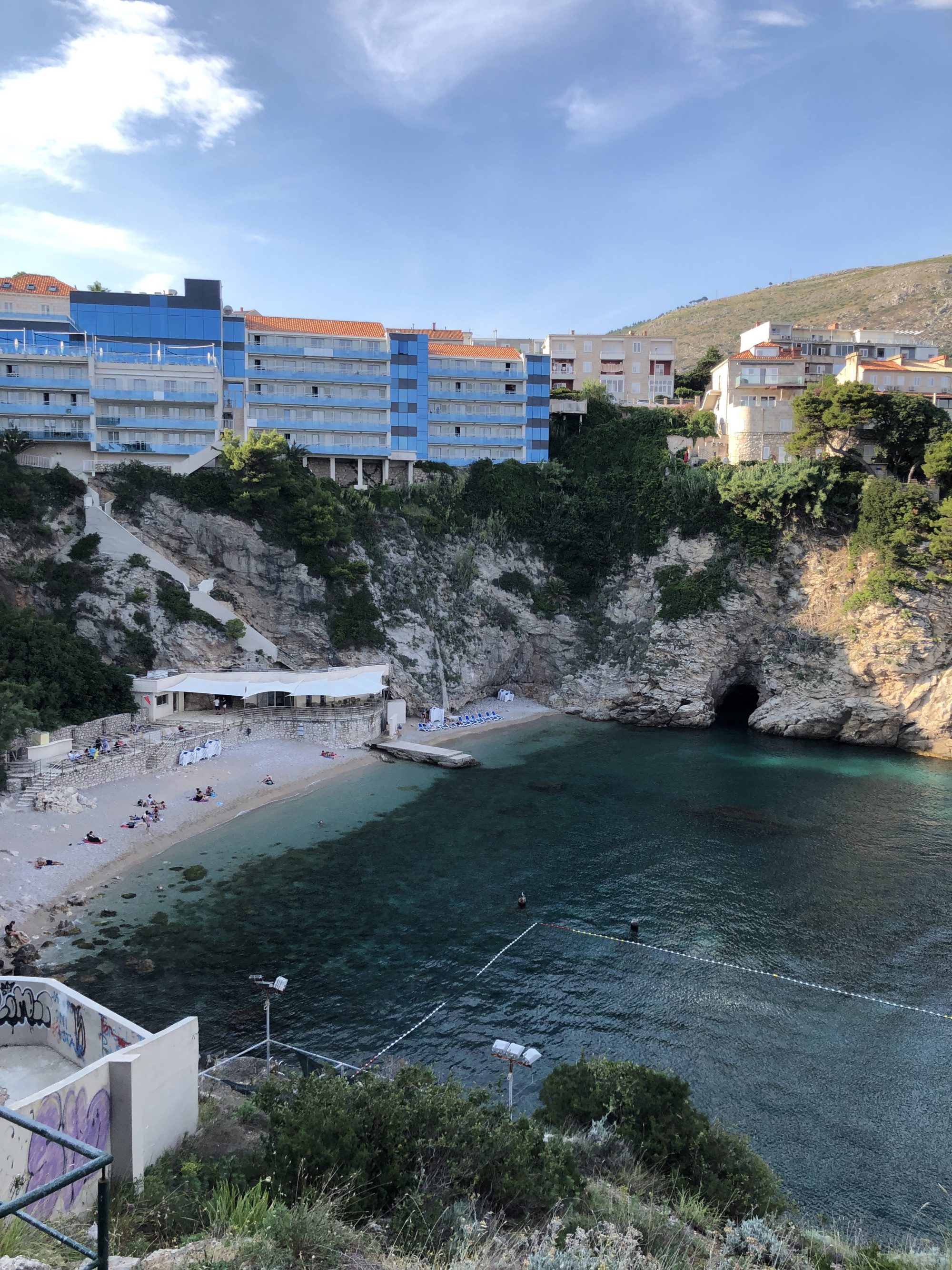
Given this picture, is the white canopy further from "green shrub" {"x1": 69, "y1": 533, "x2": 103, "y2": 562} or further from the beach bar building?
"green shrub" {"x1": 69, "y1": 533, "x2": 103, "y2": 562}

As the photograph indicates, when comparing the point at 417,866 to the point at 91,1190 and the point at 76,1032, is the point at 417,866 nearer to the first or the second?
the point at 76,1032

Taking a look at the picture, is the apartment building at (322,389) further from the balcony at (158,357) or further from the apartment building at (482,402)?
the apartment building at (482,402)

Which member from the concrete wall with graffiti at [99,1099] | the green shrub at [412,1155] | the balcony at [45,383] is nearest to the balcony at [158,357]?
the balcony at [45,383]

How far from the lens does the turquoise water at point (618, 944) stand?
19.0 metres

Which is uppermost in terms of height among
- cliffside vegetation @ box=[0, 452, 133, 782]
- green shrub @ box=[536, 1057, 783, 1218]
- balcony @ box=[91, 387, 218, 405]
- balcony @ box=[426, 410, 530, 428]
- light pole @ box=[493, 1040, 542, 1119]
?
balcony @ box=[426, 410, 530, 428]

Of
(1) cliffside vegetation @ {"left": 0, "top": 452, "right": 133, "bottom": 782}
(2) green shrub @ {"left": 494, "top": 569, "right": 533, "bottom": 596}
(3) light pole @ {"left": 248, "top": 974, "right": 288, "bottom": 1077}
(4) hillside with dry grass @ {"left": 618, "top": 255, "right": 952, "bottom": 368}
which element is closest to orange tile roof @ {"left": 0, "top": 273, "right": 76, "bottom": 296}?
(1) cliffside vegetation @ {"left": 0, "top": 452, "right": 133, "bottom": 782}

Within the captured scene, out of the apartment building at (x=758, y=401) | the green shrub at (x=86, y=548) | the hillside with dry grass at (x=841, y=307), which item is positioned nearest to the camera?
the green shrub at (x=86, y=548)

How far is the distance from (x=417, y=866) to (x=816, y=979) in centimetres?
1559

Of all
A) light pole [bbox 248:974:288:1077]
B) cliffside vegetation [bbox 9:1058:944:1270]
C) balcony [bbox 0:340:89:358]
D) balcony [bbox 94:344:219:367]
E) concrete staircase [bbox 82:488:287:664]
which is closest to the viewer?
cliffside vegetation [bbox 9:1058:944:1270]

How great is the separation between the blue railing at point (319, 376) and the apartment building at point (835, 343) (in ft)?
131

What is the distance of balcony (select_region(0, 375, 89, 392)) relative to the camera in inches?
2233

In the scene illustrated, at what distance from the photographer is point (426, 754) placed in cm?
4781

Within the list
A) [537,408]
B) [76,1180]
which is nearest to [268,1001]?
[76,1180]

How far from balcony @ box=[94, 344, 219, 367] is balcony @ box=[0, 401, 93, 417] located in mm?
4105
